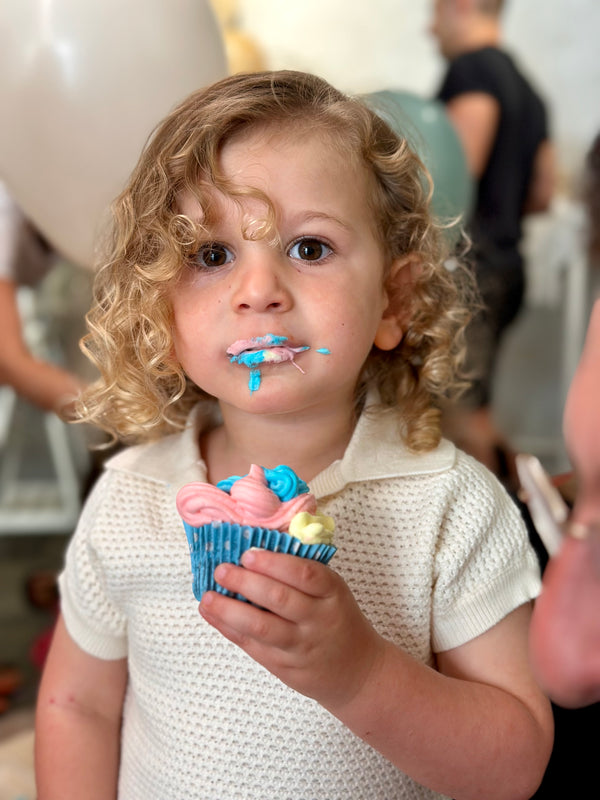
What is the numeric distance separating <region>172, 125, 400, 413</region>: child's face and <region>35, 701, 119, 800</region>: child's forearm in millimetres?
421

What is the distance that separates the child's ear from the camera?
2.96ft

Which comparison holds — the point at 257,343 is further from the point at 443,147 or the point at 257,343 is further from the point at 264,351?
the point at 443,147

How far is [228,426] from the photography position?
930 mm

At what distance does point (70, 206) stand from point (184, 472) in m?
A: 0.58

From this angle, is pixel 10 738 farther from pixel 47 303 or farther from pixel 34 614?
pixel 47 303

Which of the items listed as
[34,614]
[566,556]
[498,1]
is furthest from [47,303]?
[566,556]

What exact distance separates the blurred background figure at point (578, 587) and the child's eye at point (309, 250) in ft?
1.23

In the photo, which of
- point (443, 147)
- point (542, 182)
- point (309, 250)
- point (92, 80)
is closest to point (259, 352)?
point (309, 250)

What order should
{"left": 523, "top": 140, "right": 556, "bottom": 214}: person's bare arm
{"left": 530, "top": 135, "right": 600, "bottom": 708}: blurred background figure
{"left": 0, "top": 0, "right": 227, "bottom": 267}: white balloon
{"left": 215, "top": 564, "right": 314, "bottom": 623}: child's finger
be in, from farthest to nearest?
{"left": 523, "top": 140, "right": 556, "bottom": 214}: person's bare arm < {"left": 0, "top": 0, "right": 227, "bottom": 267}: white balloon < {"left": 215, "top": 564, "right": 314, "bottom": 623}: child's finger < {"left": 530, "top": 135, "right": 600, "bottom": 708}: blurred background figure

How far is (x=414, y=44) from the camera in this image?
10.7ft

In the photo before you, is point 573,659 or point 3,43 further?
point 3,43

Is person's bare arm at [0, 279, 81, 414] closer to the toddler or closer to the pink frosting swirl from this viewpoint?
the toddler

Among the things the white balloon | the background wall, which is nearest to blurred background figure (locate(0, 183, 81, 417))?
the white balloon

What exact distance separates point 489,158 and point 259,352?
1624 mm
